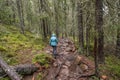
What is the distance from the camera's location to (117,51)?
54.2 ft

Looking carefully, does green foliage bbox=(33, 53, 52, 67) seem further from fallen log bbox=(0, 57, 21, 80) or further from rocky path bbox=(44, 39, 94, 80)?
fallen log bbox=(0, 57, 21, 80)

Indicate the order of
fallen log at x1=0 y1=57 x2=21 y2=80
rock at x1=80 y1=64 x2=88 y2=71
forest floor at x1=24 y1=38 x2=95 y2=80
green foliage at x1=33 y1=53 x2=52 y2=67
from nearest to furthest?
fallen log at x1=0 y1=57 x2=21 y2=80
forest floor at x1=24 y1=38 x2=95 y2=80
green foliage at x1=33 y1=53 x2=52 y2=67
rock at x1=80 y1=64 x2=88 y2=71

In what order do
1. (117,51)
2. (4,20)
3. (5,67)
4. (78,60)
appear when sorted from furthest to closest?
1. (4,20)
2. (117,51)
3. (78,60)
4. (5,67)

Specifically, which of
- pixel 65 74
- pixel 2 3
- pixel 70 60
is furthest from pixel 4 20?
pixel 65 74

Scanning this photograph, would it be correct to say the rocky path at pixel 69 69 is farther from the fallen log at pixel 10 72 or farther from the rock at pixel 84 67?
the fallen log at pixel 10 72

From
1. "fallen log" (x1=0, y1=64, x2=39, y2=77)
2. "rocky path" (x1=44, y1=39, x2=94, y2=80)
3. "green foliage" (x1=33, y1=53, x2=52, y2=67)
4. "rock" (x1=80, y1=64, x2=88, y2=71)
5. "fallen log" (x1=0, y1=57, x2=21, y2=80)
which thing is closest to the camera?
"fallen log" (x1=0, y1=57, x2=21, y2=80)

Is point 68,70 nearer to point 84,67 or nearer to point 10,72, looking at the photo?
point 84,67

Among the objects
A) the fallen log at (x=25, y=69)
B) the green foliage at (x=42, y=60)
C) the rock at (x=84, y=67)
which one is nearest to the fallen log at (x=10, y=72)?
the fallen log at (x=25, y=69)

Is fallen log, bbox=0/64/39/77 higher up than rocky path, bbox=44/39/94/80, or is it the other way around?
fallen log, bbox=0/64/39/77

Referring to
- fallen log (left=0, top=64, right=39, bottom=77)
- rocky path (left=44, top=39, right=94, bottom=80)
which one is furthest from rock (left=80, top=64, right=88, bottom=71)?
fallen log (left=0, top=64, right=39, bottom=77)

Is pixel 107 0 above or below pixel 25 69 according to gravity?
above

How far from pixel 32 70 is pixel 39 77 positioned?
0.58m

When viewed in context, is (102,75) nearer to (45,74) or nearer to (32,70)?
(45,74)

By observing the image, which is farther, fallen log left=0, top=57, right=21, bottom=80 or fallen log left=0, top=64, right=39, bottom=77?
fallen log left=0, top=64, right=39, bottom=77
